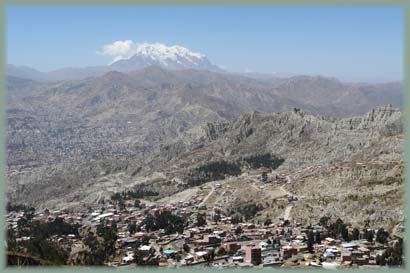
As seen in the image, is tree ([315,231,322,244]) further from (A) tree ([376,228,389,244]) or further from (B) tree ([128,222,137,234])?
(B) tree ([128,222,137,234])

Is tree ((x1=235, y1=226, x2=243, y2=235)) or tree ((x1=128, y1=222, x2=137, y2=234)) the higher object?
tree ((x1=235, y1=226, x2=243, y2=235))

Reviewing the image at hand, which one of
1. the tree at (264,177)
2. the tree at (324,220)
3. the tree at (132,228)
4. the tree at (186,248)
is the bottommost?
the tree at (132,228)

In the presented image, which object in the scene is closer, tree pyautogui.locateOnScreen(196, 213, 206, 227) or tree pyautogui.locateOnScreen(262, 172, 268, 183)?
tree pyautogui.locateOnScreen(196, 213, 206, 227)

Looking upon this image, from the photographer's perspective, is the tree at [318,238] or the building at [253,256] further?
the tree at [318,238]

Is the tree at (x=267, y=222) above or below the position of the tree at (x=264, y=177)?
below

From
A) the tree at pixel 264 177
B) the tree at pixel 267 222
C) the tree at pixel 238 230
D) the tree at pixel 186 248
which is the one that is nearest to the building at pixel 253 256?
the tree at pixel 186 248

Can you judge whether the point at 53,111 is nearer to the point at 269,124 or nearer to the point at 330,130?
the point at 269,124

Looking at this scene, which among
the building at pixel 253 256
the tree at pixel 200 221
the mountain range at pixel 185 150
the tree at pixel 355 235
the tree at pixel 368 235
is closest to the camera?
the building at pixel 253 256

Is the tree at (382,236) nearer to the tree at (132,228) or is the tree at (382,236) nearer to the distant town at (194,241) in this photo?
the distant town at (194,241)

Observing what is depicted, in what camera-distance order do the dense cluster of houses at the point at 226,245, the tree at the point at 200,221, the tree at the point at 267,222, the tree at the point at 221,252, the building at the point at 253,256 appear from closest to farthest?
the building at the point at 253,256 → the dense cluster of houses at the point at 226,245 → the tree at the point at 221,252 → the tree at the point at 267,222 → the tree at the point at 200,221

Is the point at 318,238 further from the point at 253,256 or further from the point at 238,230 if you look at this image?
the point at 238,230

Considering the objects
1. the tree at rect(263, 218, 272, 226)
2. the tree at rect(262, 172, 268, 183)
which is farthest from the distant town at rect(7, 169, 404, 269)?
the tree at rect(262, 172, 268, 183)
